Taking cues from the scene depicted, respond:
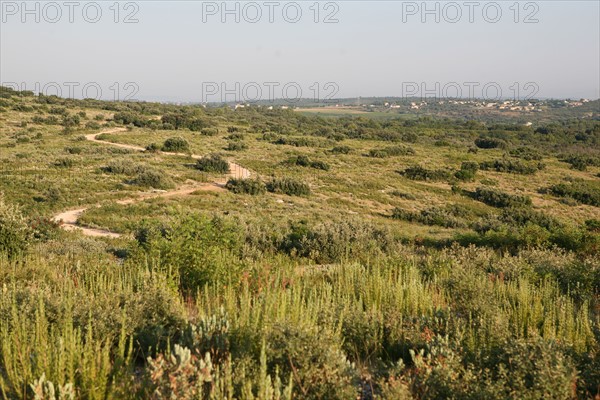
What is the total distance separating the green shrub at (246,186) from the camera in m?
23.6

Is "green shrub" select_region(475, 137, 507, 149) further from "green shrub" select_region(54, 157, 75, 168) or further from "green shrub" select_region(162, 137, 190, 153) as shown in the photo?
"green shrub" select_region(54, 157, 75, 168)

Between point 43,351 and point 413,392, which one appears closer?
point 43,351

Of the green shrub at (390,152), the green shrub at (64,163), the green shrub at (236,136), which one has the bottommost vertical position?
the green shrub at (64,163)

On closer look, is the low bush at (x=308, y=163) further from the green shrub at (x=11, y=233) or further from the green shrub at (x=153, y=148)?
the green shrub at (x=11, y=233)

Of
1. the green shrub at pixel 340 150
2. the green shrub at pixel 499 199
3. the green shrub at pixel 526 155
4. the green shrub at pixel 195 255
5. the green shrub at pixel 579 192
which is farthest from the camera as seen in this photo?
the green shrub at pixel 526 155

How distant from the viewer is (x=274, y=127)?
59844 mm

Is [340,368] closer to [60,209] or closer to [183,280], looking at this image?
[183,280]

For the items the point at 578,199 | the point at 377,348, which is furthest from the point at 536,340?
the point at 578,199

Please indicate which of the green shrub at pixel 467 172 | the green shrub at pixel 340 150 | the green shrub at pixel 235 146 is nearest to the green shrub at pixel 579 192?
the green shrub at pixel 467 172

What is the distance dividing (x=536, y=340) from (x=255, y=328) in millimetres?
2104

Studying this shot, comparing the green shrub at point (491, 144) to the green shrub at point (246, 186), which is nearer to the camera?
the green shrub at point (246, 186)

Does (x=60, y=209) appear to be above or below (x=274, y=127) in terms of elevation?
below

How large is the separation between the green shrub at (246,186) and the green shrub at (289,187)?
24.6 inches

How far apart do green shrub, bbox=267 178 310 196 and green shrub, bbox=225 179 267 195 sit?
0.63 metres
